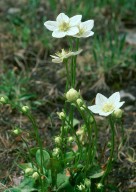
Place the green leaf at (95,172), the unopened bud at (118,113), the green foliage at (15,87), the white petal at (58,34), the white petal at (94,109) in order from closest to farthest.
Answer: the unopened bud at (118,113)
the white petal at (94,109)
the white petal at (58,34)
the green leaf at (95,172)
the green foliage at (15,87)

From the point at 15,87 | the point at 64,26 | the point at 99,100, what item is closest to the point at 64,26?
the point at 64,26

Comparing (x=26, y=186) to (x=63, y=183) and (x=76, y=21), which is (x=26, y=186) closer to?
(x=63, y=183)

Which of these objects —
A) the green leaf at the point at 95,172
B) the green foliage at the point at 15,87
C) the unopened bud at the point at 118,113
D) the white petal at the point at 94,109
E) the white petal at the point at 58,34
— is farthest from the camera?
the green foliage at the point at 15,87

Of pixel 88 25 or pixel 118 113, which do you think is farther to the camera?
pixel 88 25

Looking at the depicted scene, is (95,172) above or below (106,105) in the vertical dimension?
below

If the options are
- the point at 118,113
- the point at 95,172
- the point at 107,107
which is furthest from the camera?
the point at 95,172

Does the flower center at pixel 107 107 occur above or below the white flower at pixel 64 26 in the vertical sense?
below

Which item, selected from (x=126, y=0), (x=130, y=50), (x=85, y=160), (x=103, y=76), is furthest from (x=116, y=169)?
(x=126, y=0)

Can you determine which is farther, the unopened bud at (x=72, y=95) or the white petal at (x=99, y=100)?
the white petal at (x=99, y=100)

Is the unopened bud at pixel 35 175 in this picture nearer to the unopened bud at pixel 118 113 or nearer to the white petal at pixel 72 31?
the unopened bud at pixel 118 113

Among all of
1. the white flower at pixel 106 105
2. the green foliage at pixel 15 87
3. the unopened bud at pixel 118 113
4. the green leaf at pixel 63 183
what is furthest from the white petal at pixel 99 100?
the green foliage at pixel 15 87
